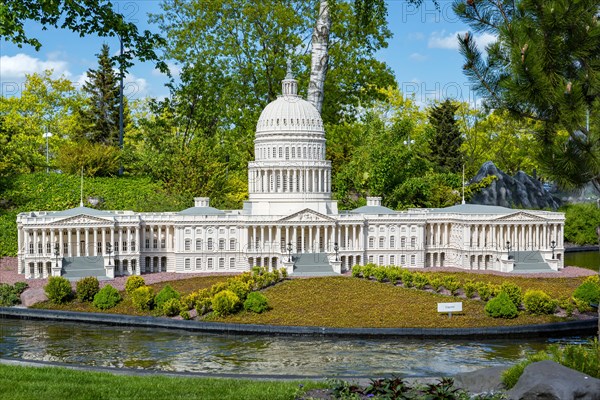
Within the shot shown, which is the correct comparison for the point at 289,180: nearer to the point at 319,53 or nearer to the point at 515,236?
the point at 319,53

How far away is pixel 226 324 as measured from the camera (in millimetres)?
51469

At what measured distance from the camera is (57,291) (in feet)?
192

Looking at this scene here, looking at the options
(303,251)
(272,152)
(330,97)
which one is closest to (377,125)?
(330,97)

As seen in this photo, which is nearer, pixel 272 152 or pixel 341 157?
pixel 272 152

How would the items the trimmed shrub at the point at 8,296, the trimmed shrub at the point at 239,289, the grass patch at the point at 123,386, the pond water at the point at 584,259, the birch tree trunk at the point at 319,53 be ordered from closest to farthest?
the grass patch at the point at 123,386 → the trimmed shrub at the point at 239,289 → the trimmed shrub at the point at 8,296 → the birch tree trunk at the point at 319,53 → the pond water at the point at 584,259

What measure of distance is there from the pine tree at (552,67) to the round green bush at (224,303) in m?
32.0

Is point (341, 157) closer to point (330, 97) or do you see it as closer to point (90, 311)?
point (330, 97)

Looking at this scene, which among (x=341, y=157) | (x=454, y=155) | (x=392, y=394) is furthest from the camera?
(x=454, y=155)

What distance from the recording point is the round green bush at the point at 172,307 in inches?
2137

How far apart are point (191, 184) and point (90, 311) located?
1466 inches

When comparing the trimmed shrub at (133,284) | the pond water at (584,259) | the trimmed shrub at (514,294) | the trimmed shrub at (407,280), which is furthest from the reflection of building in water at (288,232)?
the trimmed shrub at (514,294)

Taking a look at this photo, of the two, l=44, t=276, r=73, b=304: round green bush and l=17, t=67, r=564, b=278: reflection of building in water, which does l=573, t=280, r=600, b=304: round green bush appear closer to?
l=17, t=67, r=564, b=278: reflection of building in water

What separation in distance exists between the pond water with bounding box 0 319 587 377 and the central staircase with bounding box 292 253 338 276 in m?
23.7

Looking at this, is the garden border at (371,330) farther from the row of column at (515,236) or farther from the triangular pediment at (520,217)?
the row of column at (515,236)
